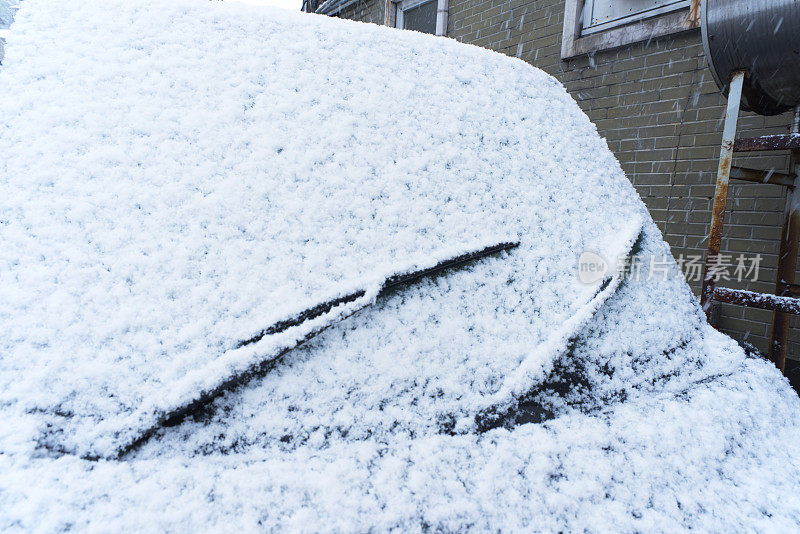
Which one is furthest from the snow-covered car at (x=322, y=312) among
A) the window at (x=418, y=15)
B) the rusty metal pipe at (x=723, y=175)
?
the window at (x=418, y=15)

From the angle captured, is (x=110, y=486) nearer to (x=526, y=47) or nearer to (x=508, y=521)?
(x=508, y=521)

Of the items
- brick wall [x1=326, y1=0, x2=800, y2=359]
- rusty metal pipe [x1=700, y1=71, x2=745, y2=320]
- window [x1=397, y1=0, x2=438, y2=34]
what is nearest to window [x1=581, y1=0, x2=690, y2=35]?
brick wall [x1=326, y1=0, x2=800, y2=359]

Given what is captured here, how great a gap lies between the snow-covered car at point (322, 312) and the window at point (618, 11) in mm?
3633

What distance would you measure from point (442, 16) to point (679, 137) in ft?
12.5

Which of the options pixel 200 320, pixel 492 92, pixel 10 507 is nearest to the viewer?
pixel 10 507

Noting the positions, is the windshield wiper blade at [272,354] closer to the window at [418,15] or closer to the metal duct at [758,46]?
the metal duct at [758,46]

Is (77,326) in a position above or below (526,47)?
below

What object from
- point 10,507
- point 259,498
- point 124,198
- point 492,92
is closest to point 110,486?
point 10,507

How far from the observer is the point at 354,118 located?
1310 mm

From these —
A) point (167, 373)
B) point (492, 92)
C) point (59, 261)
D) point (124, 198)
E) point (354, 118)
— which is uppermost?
point (492, 92)

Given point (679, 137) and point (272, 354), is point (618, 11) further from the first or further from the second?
Answer: point (272, 354)

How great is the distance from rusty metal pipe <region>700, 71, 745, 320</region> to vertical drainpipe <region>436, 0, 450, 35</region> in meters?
4.50

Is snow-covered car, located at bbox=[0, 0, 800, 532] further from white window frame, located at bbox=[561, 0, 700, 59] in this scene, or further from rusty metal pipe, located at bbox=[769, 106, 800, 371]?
white window frame, located at bbox=[561, 0, 700, 59]

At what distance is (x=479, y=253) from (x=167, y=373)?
78 centimetres
